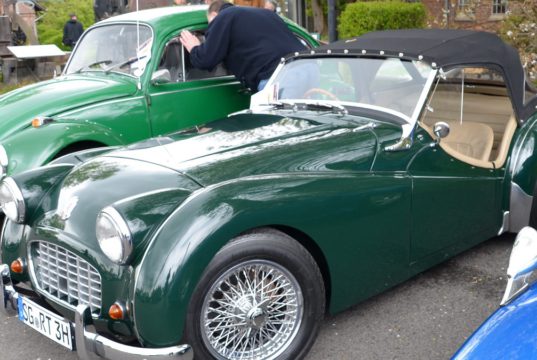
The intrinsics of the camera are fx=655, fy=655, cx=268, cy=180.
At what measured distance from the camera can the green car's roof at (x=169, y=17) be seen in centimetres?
591

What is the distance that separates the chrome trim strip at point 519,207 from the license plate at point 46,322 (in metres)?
3.00

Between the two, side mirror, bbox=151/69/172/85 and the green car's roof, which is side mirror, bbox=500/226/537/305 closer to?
side mirror, bbox=151/69/172/85

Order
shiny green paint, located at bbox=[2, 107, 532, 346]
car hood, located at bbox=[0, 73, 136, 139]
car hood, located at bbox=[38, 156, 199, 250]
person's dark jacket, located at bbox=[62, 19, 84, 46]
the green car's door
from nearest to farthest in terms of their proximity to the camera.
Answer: shiny green paint, located at bbox=[2, 107, 532, 346] → car hood, located at bbox=[38, 156, 199, 250] → car hood, located at bbox=[0, 73, 136, 139] → the green car's door → person's dark jacket, located at bbox=[62, 19, 84, 46]

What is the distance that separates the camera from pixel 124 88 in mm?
5660

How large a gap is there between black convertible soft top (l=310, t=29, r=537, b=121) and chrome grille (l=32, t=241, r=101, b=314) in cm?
233

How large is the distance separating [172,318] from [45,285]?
908mm

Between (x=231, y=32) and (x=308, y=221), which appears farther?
(x=231, y=32)

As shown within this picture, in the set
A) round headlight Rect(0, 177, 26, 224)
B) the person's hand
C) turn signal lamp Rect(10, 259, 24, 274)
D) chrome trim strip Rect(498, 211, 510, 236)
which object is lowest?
chrome trim strip Rect(498, 211, 510, 236)

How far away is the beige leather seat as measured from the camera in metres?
4.52

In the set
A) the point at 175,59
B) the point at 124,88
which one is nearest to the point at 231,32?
the point at 175,59

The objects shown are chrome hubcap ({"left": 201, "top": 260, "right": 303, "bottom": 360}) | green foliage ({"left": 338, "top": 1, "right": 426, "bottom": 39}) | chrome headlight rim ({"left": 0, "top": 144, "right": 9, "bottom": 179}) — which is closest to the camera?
chrome hubcap ({"left": 201, "top": 260, "right": 303, "bottom": 360})

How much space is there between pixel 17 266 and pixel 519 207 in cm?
321

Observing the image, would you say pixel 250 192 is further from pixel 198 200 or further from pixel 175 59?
pixel 175 59

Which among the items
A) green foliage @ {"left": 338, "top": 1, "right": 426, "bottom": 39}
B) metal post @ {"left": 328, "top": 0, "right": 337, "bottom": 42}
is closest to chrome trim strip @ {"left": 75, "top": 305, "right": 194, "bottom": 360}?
metal post @ {"left": 328, "top": 0, "right": 337, "bottom": 42}
